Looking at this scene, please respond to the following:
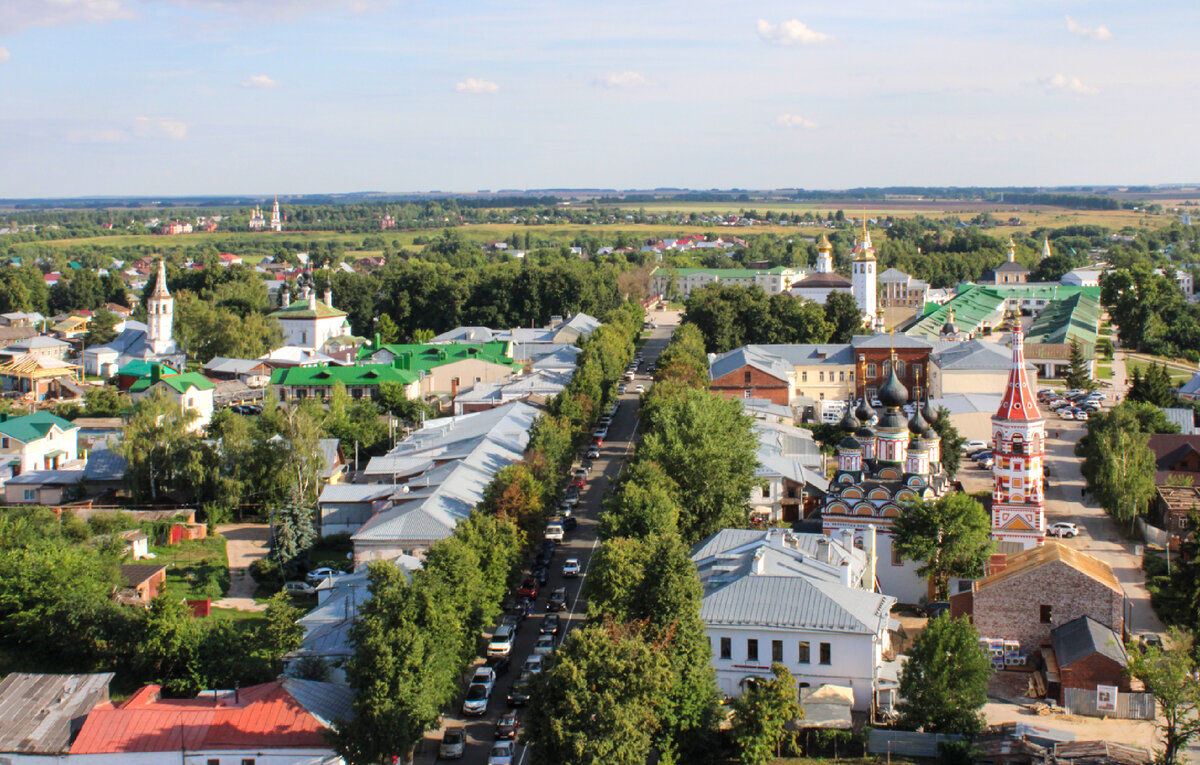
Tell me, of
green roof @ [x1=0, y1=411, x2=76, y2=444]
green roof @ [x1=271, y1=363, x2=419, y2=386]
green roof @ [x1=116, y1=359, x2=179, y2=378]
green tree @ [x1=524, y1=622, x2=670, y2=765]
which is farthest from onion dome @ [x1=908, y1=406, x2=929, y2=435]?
green roof @ [x1=116, y1=359, x2=179, y2=378]

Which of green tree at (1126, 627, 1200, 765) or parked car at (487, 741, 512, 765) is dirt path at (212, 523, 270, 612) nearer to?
parked car at (487, 741, 512, 765)

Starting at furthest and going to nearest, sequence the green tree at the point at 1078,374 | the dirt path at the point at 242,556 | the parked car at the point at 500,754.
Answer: the green tree at the point at 1078,374
the dirt path at the point at 242,556
the parked car at the point at 500,754

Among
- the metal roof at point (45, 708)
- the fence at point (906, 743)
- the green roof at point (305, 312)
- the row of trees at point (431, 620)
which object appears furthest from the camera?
the green roof at point (305, 312)

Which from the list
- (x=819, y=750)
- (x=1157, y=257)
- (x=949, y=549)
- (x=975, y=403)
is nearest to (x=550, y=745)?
(x=819, y=750)

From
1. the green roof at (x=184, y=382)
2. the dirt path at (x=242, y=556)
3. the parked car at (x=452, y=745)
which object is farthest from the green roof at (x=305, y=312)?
the parked car at (x=452, y=745)

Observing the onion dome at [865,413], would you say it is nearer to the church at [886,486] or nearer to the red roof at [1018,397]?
the church at [886,486]

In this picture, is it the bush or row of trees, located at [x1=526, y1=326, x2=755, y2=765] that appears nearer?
row of trees, located at [x1=526, y1=326, x2=755, y2=765]

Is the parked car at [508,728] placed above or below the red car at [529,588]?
below
